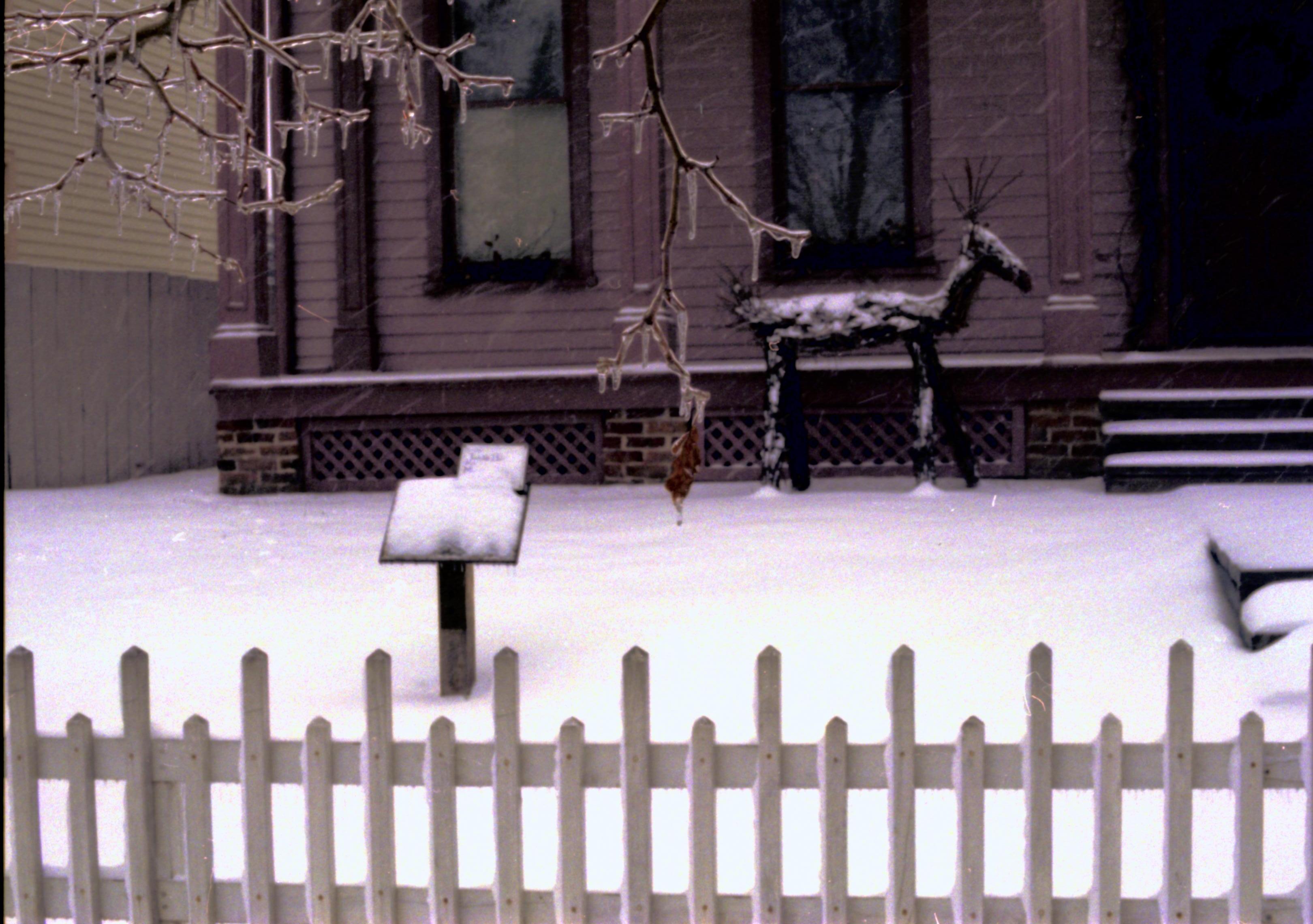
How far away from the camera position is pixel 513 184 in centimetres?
1266

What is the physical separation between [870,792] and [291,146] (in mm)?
10247

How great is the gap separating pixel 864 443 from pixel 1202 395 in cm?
271

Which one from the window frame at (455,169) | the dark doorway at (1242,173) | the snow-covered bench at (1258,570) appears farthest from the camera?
the window frame at (455,169)

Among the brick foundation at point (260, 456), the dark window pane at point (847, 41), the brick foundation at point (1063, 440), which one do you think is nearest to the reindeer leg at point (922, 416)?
the brick foundation at point (1063, 440)

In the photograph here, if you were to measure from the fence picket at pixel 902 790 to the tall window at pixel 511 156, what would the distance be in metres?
9.70

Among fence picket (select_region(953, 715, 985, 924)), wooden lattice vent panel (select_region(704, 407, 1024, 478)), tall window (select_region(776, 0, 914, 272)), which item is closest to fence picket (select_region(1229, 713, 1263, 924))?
fence picket (select_region(953, 715, 985, 924))

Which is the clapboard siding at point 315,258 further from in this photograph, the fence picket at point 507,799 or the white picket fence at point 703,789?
the fence picket at point 507,799

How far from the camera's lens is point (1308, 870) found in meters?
3.29

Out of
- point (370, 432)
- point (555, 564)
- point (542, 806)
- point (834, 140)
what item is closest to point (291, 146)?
point (370, 432)

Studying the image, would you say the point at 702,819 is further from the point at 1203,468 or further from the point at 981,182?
the point at 981,182

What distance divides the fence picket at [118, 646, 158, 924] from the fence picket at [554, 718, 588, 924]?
40.4 inches

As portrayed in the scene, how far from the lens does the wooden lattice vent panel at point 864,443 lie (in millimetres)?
11391

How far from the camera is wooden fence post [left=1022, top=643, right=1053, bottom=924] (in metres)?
3.20

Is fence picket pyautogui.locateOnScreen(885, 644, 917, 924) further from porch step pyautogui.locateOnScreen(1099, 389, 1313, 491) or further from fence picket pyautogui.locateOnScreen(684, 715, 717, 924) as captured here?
porch step pyautogui.locateOnScreen(1099, 389, 1313, 491)
